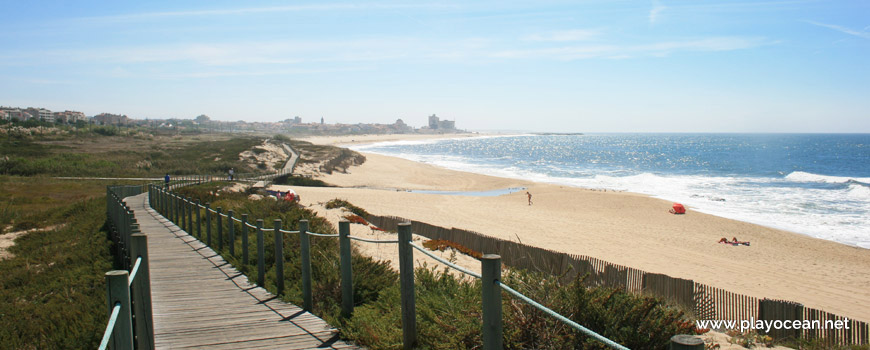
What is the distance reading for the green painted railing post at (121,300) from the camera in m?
3.06

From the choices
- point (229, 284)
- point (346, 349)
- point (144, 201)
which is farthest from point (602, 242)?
point (144, 201)

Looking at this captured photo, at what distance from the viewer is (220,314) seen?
711 centimetres

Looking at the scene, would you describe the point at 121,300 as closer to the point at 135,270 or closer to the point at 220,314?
the point at 135,270

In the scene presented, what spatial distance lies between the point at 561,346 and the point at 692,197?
40.8 m

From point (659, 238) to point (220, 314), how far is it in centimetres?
2177

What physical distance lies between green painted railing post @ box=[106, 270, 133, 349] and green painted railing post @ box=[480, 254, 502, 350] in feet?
7.06

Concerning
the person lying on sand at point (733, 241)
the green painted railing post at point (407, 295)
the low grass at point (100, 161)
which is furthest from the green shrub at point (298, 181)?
the green painted railing post at point (407, 295)

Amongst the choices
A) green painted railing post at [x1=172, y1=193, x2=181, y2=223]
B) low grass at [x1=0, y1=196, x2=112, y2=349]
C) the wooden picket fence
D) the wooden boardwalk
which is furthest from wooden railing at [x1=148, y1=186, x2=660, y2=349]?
green painted railing post at [x1=172, y1=193, x2=181, y2=223]

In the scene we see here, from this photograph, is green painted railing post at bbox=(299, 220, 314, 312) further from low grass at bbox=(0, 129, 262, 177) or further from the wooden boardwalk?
low grass at bbox=(0, 129, 262, 177)

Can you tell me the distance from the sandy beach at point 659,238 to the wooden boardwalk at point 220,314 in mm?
13090

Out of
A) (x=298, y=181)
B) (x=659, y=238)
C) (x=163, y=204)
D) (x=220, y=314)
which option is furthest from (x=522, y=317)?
(x=298, y=181)

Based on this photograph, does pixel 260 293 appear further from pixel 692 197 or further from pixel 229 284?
pixel 692 197

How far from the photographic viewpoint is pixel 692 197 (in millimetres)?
41438

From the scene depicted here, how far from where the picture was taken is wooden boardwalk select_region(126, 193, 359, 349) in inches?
234
